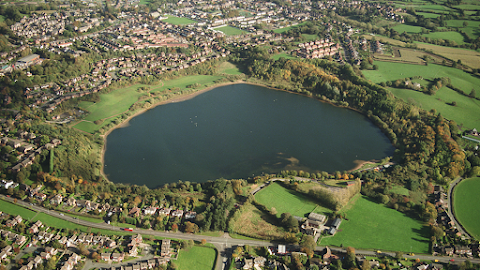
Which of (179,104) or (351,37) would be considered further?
(351,37)

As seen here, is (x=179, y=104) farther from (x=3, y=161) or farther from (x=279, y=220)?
(x=279, y=220)

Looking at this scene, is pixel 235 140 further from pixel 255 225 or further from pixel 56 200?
pixel 56 200

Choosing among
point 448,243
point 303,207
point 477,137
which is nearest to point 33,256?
point 303,207

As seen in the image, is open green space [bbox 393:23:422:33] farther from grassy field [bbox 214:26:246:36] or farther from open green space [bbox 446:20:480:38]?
grassy field [bbox 214:26:246:36]

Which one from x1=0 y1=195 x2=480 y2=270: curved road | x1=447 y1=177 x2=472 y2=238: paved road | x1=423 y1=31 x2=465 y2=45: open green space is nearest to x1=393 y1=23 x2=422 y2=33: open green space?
x1=423 y1=31 x2=465 y2=45: open green space

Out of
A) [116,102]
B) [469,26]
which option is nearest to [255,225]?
[116,102]

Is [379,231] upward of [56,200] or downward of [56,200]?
upward
